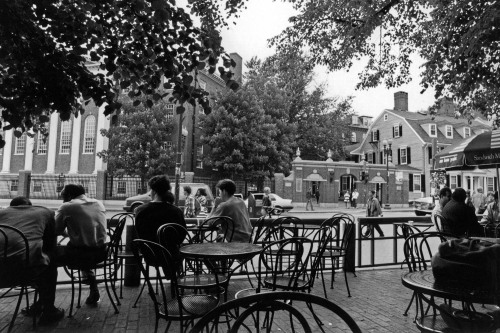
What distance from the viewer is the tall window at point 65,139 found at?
3678cm

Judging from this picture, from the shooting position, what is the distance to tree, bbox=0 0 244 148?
151 inches

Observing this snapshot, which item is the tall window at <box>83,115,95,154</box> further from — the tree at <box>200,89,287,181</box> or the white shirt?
the white shirt

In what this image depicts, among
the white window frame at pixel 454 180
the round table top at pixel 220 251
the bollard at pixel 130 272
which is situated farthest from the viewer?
the white window frame at pixel 454 180


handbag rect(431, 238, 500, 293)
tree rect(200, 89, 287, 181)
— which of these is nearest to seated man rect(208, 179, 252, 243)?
handbag rect(431, 238, 500, 293)

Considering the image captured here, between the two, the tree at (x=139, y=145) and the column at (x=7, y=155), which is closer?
the tree at (x=139, y=145)

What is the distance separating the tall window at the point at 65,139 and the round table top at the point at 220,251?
37432mm

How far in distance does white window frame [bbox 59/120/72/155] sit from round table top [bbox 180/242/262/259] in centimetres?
3735

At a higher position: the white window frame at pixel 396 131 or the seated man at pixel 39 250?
the white window frame at pixel 396 131

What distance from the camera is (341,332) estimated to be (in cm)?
379

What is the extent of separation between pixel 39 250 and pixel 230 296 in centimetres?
245

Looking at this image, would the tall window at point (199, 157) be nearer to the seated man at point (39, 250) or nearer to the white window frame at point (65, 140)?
the white window frame at point (65, 140)

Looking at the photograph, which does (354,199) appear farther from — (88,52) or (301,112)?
(88,52)

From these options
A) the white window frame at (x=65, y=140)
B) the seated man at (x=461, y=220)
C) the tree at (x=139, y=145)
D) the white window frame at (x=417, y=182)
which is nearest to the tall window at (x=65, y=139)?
the white window frame at (x=65, y=140)

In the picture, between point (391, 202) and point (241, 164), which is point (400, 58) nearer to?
point (241, 164)
